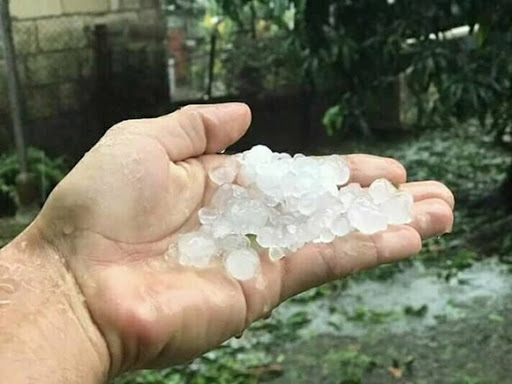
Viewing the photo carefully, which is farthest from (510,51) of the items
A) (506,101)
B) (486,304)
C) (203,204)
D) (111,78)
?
(203,204)

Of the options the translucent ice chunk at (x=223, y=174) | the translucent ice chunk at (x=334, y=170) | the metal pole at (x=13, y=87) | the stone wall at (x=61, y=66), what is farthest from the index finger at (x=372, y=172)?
the metal pole at (x=13, y=87)

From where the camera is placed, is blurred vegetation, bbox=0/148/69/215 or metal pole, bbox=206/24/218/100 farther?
metal pole, bbox=206/24/218/100

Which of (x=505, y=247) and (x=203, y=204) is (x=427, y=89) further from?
(x=203, y=204)

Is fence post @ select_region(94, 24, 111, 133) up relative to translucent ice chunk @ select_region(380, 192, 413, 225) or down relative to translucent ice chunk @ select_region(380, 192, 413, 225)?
down

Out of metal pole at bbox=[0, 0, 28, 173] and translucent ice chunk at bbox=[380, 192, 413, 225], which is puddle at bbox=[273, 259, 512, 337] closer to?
metal pole at bbox=[0, 0, 28, 173]

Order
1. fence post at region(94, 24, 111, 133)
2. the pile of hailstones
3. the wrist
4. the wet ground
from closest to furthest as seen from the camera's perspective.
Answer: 1. the wrist
2. the pile of hailstones
3. the wet ground
4. fence post at region(94, 24, 111, 133)

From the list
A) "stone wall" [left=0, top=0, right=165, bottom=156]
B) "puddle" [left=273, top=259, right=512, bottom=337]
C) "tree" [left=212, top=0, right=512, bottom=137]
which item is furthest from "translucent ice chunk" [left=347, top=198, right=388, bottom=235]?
"tree" [left=212, top=0, right=512, bottom=137]

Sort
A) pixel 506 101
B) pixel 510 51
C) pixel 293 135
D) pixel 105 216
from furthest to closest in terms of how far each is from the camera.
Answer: pixel 293 135 → pixel 506 101 → pixel 510 51 → pixel 105 216
